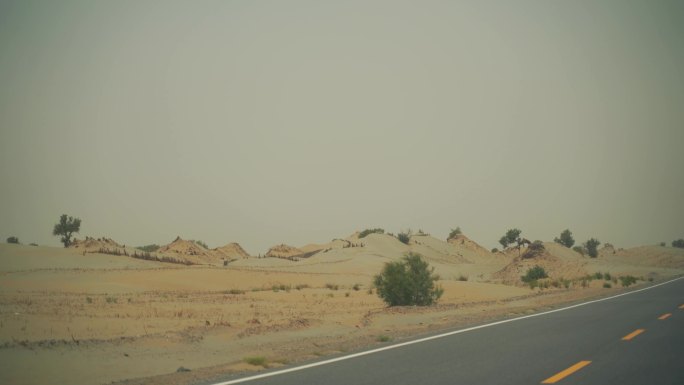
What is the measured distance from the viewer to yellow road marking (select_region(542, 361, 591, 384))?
28.3ft

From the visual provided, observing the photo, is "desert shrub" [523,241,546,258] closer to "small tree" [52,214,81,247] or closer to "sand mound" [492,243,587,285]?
"sand mound" [492,243,587,285]

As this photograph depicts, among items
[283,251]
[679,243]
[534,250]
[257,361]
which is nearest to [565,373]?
[257,361]

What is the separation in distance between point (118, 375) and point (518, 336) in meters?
9.67

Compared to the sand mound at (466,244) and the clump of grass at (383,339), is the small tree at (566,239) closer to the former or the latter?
the sand mound at (466,244)

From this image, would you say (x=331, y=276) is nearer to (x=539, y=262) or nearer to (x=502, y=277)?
(x=502, y=277)

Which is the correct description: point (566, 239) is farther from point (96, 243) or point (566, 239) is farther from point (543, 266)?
point (96, 243)

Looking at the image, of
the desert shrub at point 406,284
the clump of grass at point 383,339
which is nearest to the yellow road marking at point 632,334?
the clump of grass at point 383,339

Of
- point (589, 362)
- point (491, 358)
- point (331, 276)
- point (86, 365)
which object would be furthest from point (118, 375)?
point (331, 276)

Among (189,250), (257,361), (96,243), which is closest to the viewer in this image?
(257,361)

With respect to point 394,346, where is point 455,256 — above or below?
above

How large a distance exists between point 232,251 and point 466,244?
5612cm

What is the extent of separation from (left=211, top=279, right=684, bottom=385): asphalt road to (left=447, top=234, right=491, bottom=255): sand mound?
115649mm

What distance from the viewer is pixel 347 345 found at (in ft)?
46.0

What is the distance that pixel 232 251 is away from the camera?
424 feet
